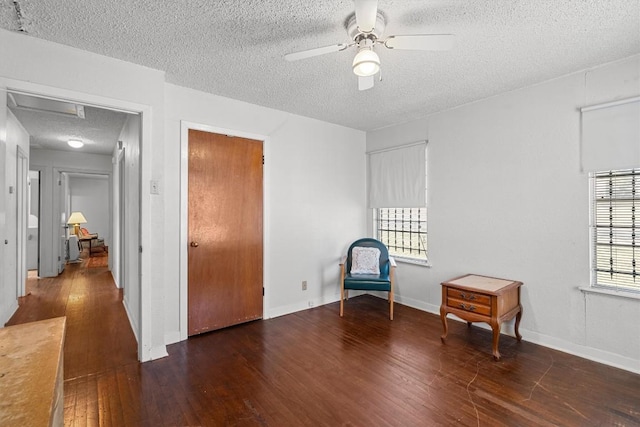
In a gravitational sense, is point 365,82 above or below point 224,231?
above

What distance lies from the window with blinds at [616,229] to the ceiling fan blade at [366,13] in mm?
2474

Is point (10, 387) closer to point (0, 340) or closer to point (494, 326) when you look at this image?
point (0, 340)

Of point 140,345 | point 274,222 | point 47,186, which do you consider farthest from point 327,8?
point 47,186

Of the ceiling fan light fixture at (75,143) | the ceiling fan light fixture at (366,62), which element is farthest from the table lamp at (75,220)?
the ceiling fan light fixture at (366,62)

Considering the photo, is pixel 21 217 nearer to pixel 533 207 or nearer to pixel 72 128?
pixel 72 128

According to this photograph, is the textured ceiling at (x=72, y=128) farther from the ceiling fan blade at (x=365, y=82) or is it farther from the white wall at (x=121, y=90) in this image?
the ceiling fan blade at (x=365, y=82)

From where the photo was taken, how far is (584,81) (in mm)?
2688

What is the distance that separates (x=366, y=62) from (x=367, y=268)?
108 inches

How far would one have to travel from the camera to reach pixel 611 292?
254 centimetres

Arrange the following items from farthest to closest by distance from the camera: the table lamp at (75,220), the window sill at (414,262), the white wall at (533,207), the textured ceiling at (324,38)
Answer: the table lamp at (75,220), the window sill at (414,262), the white wall at (533,207), the textured ceiling at (324,38)

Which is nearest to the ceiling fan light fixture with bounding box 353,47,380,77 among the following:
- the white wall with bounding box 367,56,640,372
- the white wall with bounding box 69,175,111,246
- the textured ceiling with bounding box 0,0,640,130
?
the textured ceiling with bounding box 0,0,640,130

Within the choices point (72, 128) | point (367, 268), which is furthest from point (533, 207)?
point (72, 128)

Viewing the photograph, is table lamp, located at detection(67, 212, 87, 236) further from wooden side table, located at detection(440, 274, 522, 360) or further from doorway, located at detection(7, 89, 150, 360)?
wooden side table, located at detection(440, 274, 522, 360)

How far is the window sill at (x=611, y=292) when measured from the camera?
8.05 ft
